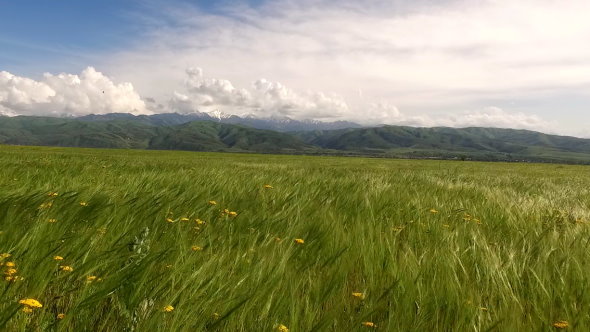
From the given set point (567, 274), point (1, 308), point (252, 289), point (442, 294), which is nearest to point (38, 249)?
point (1, 308)

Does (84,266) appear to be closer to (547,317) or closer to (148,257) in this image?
(148,257)

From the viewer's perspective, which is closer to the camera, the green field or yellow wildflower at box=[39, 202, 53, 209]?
the green field

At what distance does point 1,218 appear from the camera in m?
2.73

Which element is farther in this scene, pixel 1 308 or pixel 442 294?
pixel 442 294

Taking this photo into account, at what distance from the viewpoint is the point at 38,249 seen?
2018mm

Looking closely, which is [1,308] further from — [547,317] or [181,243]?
[547,317]

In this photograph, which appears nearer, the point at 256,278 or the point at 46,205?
the point at 256,278

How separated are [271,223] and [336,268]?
128 cm

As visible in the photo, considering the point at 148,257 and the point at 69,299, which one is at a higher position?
the point at 148,257

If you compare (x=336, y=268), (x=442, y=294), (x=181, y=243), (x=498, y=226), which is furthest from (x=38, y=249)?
(x=498, y=226)

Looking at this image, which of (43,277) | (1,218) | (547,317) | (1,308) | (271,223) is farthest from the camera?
(271,223)

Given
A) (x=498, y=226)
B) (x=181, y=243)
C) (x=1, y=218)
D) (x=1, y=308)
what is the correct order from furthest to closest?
(x=498, y=226)
(x=1, y=218)
(x=181, y=243)
(x=1, y=308)

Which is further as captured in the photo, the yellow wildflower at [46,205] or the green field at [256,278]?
the yellow wildflower at [46,205]

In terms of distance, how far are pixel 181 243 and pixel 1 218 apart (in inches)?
58.3
